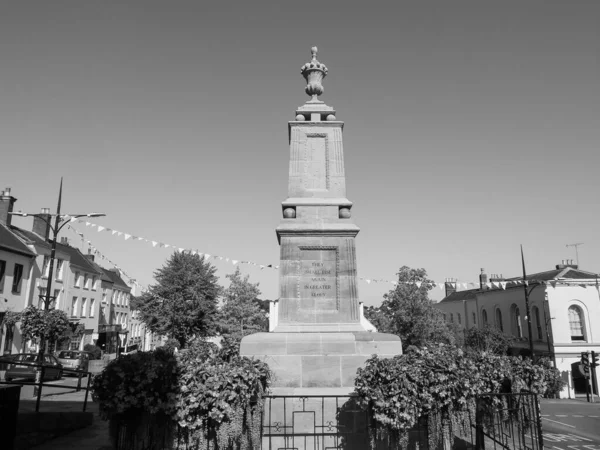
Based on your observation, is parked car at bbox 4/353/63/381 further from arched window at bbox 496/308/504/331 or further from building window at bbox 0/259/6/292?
arched window at bbox 496/308/504/331

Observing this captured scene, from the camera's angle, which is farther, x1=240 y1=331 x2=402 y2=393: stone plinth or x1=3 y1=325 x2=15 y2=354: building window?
x1=3 y1=325 x2=15 y2=354: building window

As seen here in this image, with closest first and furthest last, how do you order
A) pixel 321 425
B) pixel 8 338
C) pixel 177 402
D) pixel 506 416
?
1. pixel 177 402
2. pixel 506 416
3. pixel 321 425
4. pixel 8 338

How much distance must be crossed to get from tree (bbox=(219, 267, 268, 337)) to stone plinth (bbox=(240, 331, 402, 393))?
4480 cm

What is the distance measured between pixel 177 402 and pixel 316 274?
17.0ft

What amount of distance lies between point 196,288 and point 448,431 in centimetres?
4041

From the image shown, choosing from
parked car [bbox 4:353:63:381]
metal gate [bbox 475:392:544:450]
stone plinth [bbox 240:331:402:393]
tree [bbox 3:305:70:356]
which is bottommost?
parked car [bbox 4:353:63:381]

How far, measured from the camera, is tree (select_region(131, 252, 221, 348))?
1690 inches

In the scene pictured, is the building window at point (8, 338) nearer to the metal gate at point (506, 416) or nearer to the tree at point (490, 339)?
the metal gate at point (506, 416)

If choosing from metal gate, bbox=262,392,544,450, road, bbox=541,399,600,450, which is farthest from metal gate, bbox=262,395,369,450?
road, bbox=541,399,600,450

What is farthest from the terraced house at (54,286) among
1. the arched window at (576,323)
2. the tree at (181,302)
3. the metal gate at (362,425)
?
the arched window at (576,323)

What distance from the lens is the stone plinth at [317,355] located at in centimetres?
888

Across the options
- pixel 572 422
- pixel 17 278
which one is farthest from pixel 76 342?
pixel 572 422

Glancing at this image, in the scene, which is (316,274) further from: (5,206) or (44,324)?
(5,206)

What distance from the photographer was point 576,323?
41312mm
